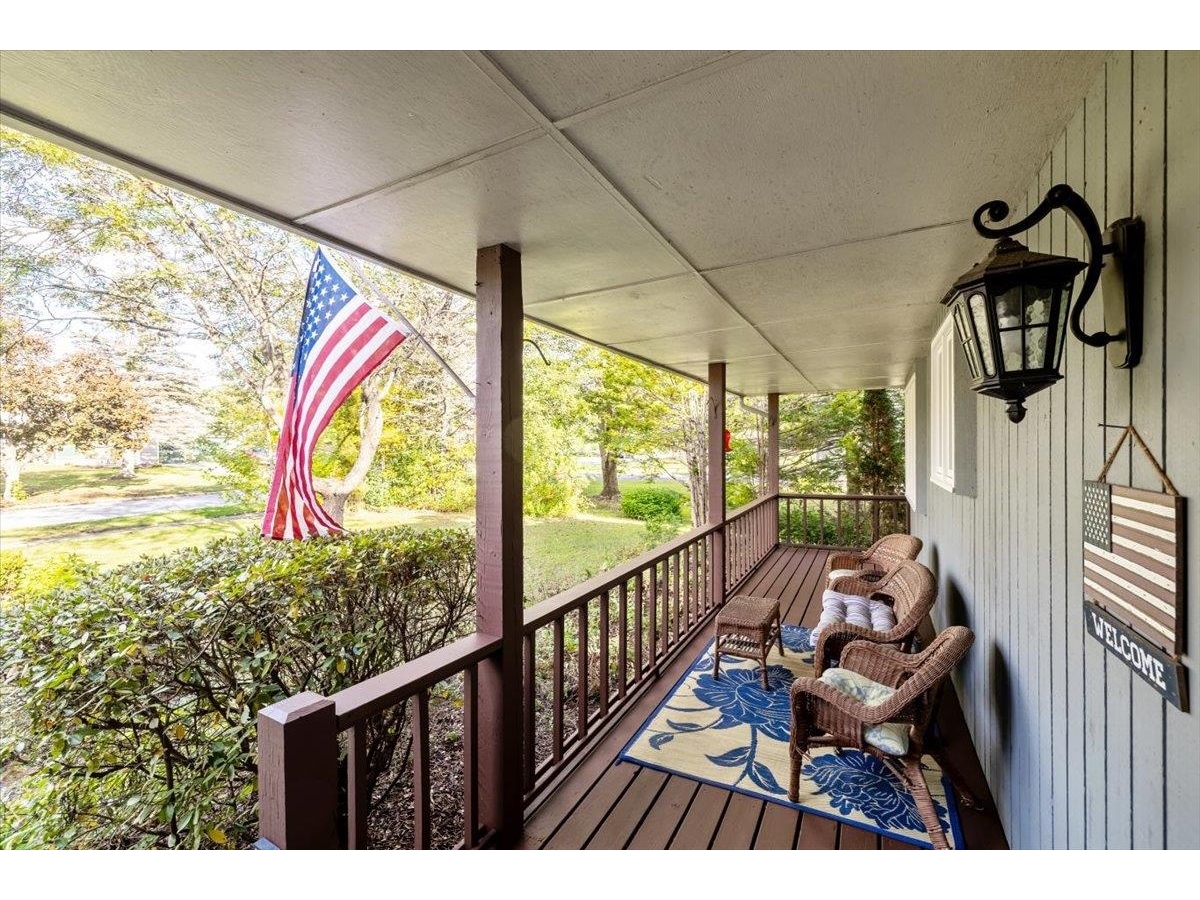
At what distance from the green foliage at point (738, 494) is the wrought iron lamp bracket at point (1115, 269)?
41.1 ft

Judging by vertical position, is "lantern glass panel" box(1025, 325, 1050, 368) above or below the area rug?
above

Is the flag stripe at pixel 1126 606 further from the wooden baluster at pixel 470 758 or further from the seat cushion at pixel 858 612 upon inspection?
the seat cushion at pixel 858 612

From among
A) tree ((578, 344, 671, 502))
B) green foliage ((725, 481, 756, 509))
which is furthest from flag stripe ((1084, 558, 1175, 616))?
green foliage ((725, 481, 756, 509))

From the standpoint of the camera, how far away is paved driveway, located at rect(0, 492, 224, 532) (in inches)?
264

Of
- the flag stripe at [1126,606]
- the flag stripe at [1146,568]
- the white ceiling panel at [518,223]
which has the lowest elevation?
the flag stripe at [1126,606]

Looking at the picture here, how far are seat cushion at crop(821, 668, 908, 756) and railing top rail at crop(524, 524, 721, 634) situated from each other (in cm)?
119

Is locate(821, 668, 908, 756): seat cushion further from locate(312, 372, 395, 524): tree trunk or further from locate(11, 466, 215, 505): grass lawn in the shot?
locate(11, 466, 215, 505): grass lawn

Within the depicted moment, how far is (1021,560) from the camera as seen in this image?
5.95 feet

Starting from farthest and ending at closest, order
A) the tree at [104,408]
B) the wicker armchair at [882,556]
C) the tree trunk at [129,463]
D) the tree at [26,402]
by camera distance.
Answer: the tree trunk at [129,463]
the tree at [104,408]
the tree at [26,402]
the wicker armchair at [882,556]

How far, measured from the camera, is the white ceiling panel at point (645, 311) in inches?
108

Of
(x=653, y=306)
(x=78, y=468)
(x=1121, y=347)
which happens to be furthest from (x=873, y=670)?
(x=78, y=468)

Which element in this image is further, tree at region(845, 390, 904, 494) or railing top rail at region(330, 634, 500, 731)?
tree at region(845, 390, 904, 494)

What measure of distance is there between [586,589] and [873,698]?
56.2 inches

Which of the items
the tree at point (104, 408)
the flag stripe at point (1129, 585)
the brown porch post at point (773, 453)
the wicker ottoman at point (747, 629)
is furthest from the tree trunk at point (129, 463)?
the flag stripe at point (1129, 585)
